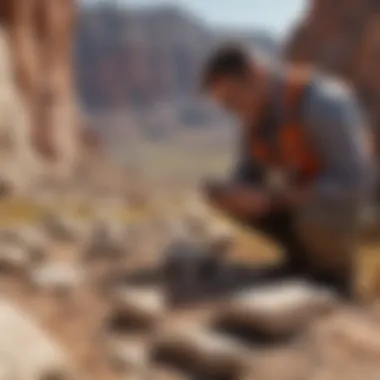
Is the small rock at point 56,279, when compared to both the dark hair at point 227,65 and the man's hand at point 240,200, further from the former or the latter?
the dark hair at point 227,65

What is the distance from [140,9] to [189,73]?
3313 mm

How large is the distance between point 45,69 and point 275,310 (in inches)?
297

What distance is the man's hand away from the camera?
1.86 m

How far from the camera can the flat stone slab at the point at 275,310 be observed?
5.22 ft

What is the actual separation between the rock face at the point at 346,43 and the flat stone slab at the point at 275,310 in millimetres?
5122

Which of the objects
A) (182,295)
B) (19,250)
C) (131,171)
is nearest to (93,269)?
(19,250)

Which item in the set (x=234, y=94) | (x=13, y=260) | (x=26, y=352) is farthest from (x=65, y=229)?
(x=26, y=352)

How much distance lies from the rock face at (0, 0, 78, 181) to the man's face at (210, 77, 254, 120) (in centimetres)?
574

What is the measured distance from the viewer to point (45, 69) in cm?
861

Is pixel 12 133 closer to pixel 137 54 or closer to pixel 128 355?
pixel 128 355

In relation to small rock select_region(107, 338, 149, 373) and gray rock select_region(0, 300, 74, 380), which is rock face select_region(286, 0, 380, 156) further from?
gray rock select_region(0, 300, 74, 380)

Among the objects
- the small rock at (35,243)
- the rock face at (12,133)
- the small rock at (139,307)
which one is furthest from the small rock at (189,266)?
the rock face at (12,133)

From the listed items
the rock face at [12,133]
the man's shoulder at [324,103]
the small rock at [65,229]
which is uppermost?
the rock face at [12,133]

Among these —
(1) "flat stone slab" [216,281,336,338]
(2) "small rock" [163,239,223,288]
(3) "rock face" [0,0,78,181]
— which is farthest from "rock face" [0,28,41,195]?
(1) "flat stone slab" [216,281,336,338]
